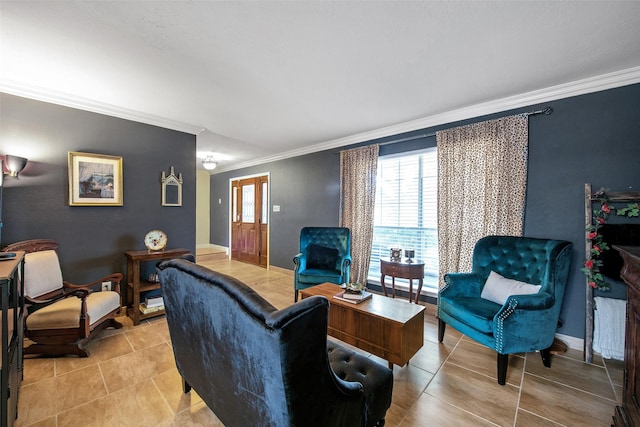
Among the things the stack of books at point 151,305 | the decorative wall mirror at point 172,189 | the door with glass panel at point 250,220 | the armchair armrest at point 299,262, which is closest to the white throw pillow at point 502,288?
the armchair armrest at point 299,262

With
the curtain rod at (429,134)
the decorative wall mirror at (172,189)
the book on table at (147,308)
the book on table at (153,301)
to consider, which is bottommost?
the book on table at (147,308)

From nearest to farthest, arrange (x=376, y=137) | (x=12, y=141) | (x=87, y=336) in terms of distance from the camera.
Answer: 1. (x=87, y=336)
2. (x=12, y=141)
3. (x=376, y=137)

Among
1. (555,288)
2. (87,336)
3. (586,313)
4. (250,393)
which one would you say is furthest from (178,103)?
(586,313)

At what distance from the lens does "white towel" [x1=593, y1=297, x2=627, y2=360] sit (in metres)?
2.14

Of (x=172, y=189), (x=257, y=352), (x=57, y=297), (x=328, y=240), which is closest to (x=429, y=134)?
(x=328, y=240)

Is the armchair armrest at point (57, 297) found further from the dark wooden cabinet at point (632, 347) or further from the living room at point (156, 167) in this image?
the dark wooden cabinet at point (632, 347)

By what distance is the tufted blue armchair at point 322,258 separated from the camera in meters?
3.39

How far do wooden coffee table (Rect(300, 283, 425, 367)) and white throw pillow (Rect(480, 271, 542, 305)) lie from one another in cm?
77

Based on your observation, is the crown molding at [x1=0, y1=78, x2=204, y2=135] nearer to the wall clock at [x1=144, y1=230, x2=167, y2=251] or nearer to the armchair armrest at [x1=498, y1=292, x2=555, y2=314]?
the wall clock at [x1=144, y1=230, x2=167, y2=251]

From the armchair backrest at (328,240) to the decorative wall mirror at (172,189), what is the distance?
190 centimetres

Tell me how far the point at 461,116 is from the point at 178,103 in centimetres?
339

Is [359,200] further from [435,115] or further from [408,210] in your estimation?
[435,115]

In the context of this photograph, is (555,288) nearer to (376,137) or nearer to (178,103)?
(376,137)

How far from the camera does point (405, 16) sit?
1.61 m
